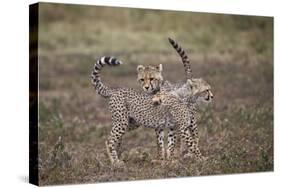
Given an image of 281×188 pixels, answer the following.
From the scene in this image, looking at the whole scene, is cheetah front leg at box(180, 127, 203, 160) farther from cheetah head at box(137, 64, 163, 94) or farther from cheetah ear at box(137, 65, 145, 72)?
cheetah ear at box(137, 65, 145, 72)

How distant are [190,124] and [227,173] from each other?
0.87 meters

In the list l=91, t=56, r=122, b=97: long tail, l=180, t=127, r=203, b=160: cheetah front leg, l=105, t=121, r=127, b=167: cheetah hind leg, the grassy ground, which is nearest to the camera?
l=105, t=121, r=127, b=167: cheetah hind leg

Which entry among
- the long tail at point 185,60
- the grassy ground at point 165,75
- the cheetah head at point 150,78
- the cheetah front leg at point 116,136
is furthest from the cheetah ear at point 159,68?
the cheetah front leg at point 116,136

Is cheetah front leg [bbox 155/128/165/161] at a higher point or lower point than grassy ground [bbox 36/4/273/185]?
lower

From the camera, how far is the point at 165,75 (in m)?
11.2

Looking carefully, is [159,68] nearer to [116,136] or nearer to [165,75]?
[165,75]

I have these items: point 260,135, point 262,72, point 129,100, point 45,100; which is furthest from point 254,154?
point 45,100

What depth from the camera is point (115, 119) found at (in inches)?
425

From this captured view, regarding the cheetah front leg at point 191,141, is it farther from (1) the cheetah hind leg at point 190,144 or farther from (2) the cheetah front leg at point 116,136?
(2) the cheetah front leg at point 116,136

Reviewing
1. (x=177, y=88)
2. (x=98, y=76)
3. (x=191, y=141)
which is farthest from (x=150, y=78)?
(x=191, y=141)

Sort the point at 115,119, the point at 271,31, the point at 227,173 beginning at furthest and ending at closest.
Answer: the point at 271,31, the point at 227,173, the point at 115,119

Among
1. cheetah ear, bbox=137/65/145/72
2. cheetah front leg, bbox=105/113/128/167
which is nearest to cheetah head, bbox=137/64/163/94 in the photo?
cheetah ear, bbox=137/65/145/72

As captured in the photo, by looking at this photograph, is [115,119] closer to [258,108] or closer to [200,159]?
[200,159]

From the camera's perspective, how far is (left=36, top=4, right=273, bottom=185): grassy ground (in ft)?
37.0
